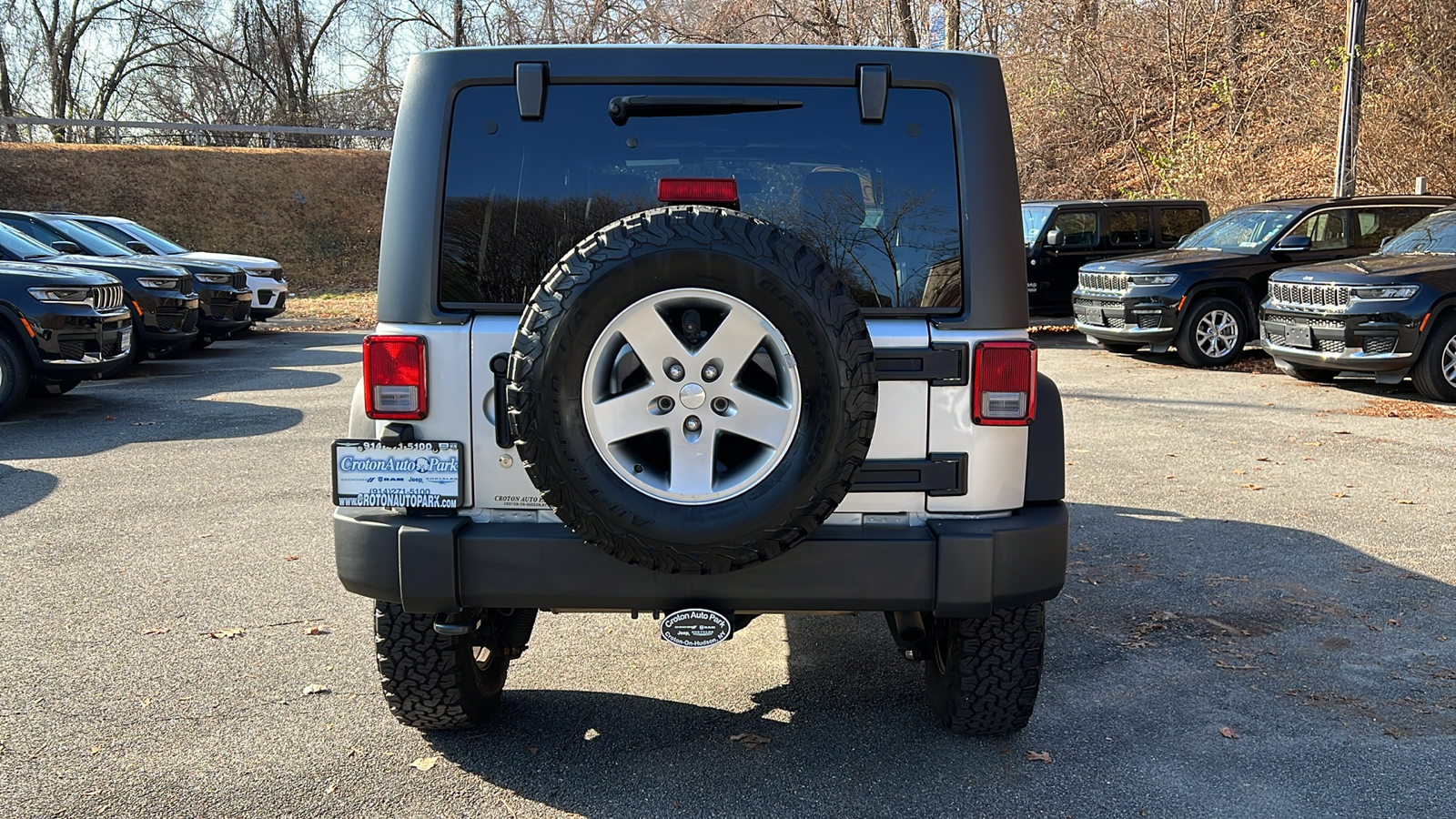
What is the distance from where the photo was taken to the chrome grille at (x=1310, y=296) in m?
10.6

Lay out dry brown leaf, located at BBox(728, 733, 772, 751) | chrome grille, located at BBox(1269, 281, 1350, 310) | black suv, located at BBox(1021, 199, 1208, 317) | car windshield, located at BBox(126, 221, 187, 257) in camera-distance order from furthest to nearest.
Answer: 1. black suv, located at BBox(1021, 199, 1208, 317)
2. car windshield, located at BBox(126, 221, 187, 257)
3. chrome grille, located at BBox(1269, 281, 1350, 310)
4. dry brown leaf, located at BBox(728, 733, 772, 751)

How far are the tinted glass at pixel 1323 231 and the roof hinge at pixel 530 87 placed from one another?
12446 millimetres

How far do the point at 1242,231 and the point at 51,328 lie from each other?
12779 millimetres

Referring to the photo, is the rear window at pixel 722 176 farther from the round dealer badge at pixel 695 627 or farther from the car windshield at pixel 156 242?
the car windshield at pixel 156 242

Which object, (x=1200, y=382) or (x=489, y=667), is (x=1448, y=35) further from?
(x=489, y=667)

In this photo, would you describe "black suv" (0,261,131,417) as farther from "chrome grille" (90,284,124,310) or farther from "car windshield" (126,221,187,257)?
"car windshield" (126,221,187,257)

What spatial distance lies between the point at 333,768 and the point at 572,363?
1.56 m

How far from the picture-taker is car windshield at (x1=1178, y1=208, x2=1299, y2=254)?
13.4 m

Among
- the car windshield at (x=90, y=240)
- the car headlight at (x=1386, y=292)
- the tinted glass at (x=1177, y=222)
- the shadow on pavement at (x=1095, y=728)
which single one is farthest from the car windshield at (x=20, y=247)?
the tinted glass at (x=1177, y=222)

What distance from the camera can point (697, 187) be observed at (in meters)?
3.18

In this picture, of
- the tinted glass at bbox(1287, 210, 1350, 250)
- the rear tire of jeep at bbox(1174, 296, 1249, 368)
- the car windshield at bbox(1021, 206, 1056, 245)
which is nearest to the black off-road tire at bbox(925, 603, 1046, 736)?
the rear tire of jeep at bbox(1174, 296, 1249, 368)

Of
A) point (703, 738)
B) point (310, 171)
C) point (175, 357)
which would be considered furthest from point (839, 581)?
point (310, 171)

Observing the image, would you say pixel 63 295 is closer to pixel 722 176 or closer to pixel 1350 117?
pixel 722 176

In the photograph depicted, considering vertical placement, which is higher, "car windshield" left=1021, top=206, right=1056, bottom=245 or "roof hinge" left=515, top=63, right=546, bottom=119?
"car windshield" left=1021, top=206, right=1056, bottom=245
